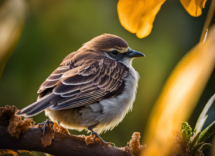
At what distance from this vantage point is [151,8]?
0.91 m

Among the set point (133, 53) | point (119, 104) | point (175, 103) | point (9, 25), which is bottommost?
point (119, 104)

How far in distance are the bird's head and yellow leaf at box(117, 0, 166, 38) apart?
2069mm

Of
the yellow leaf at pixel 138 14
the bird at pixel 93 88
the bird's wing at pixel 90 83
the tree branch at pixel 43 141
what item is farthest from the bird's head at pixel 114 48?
the yellow leaf at pixel 138 14

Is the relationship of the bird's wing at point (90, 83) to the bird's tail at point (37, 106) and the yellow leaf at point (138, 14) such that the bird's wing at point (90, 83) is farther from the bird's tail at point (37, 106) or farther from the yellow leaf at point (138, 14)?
the yellow leaf at point (138, 14)

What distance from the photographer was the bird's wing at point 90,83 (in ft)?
6.89

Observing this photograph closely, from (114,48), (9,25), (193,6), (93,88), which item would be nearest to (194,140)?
(193,6)

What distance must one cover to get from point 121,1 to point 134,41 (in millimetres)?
2071

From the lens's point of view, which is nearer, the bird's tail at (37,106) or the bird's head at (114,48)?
the bird's tail at (37,106)

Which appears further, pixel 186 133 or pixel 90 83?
pixel 90 83

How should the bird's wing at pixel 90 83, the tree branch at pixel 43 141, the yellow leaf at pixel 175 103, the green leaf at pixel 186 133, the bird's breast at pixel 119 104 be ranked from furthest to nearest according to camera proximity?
the bird's breast at pixel 119 104, the bird's wing at pixel 90 83, the tree branch at pixel 43 141, the green leaf at pixel 186 133, the yellow leaf at pixel 175 103

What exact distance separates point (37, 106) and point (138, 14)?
3.62ft

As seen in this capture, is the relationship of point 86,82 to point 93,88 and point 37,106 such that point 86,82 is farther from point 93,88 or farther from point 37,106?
point 37,106

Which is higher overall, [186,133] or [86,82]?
[86,82]

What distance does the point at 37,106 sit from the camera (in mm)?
1792
